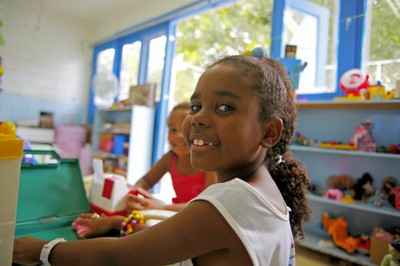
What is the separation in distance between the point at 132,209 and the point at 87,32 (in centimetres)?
507

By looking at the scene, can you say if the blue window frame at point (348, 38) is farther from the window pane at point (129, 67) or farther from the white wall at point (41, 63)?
the white wall at point (41, 63)

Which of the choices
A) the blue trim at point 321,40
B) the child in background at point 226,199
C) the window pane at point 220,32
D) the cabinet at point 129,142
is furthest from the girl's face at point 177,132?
the window pane at point 220,32

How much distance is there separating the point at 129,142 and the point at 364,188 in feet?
8.59

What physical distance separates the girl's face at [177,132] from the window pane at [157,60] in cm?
248

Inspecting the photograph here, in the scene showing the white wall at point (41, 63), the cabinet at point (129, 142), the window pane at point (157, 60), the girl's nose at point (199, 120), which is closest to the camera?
the girl's nose at point (199, 120)

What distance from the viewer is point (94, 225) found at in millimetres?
799

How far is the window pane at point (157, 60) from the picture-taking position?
3.97m

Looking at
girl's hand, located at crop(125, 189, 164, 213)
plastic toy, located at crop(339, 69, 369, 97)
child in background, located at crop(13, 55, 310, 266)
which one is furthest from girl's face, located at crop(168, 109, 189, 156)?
plastic toy, located at crop(339, 69, 369, 97)

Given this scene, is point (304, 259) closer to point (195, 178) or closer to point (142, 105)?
point (195, 178)

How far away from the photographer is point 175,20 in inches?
148

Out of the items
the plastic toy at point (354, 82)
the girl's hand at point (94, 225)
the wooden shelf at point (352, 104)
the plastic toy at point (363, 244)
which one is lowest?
the plastic toy at point (363, 244)

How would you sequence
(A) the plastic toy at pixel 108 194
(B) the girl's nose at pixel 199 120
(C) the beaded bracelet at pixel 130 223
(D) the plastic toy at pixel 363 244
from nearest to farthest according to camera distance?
(B) the girl's nose at pixel 199 120 < (C) the beaded bracelet at pixel 130 223 < (A) the plastic toy at pixel 108 194 < (D) the plastic toy at pixel 363 244

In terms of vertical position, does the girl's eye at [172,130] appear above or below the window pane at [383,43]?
below

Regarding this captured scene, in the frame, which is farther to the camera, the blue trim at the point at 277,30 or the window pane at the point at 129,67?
the window pane at the point at 129,67
